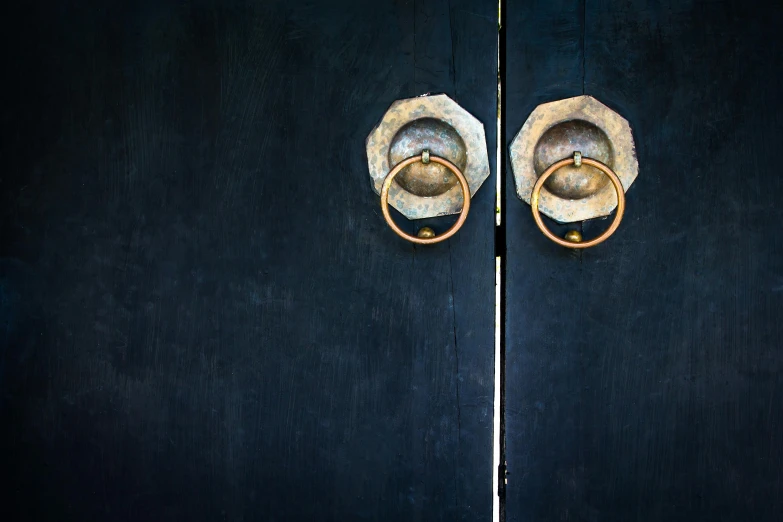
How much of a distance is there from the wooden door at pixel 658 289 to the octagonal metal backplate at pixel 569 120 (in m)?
0.02

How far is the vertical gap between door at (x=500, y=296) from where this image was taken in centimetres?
88

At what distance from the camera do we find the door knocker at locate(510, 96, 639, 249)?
0.84 m

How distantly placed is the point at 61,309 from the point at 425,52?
0.67m

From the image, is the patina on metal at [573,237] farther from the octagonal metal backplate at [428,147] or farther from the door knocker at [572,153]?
the octagonal metal backplate at [428,147]

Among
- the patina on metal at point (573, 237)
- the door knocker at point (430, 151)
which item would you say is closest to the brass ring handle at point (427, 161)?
the door knocker at point (430, 151)

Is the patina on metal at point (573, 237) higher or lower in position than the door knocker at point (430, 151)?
lower

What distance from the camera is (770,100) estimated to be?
0.86 m

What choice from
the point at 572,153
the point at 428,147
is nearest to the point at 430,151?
the point at 428,147

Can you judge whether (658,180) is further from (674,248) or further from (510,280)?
Answer: (510,280)

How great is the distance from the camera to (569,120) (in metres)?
0.86

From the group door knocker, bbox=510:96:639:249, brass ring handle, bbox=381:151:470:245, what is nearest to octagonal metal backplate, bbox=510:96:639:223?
door knocker, bbox=510:96:639:249

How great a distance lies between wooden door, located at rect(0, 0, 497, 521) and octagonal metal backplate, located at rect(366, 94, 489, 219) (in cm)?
2

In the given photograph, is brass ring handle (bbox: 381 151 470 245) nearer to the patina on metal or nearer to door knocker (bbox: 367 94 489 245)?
door knocker (bbox: 367 94 489 245)

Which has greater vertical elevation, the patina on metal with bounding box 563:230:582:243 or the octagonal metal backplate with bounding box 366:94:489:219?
the octagonal metal backplate with bounding box 366:94:489:219
